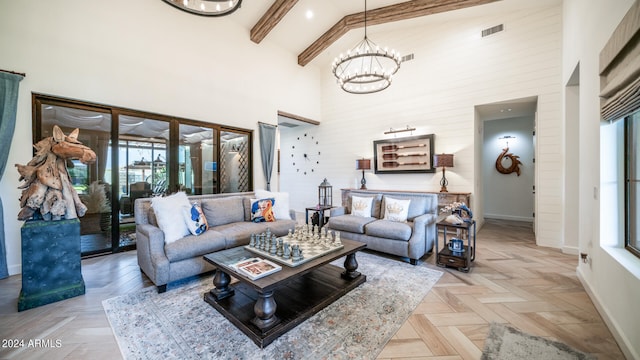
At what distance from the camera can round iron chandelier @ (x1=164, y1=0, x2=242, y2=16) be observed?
263cm

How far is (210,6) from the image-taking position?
2.77 meters

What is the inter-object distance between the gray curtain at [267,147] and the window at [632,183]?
18.3ft

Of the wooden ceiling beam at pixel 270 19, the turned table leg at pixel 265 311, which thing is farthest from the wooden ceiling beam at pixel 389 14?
the turned table leg at pixel 265 311

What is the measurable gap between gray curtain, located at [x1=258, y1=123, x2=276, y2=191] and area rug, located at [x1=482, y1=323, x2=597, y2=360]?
201 inches

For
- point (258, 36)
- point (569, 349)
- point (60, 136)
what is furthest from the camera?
point (258, 36)

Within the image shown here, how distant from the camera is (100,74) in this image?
3.64 meters

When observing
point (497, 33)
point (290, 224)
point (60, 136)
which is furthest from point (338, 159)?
point (60, 136)

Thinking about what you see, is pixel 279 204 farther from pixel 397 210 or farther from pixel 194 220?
pixel 397 210

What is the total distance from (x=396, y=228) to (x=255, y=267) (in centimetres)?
211

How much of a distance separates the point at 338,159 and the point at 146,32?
498 cm

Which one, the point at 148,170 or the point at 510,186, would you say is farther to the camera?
the point at 510,186

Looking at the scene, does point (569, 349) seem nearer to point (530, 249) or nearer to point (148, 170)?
point (530, 249)

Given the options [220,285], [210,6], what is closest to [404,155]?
[210,6]

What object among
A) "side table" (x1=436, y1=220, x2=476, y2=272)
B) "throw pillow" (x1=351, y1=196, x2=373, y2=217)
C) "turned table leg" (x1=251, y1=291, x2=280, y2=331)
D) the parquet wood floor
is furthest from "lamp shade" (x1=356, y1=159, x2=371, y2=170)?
"turned table leg" (x1=251, y1=291, x2=280, y2=331)
